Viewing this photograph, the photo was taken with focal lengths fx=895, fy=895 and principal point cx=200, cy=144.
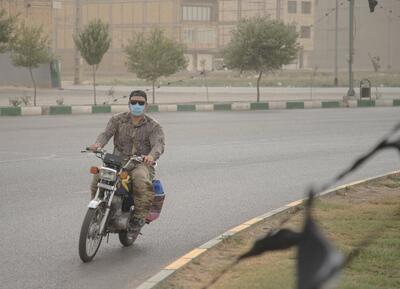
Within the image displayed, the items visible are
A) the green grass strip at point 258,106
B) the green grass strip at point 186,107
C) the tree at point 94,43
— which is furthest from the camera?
the tree at point 94,43

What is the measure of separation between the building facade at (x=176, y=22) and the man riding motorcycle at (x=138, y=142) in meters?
103

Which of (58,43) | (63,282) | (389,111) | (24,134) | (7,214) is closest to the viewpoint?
(63,282)

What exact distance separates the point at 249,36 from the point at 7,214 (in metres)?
30.2

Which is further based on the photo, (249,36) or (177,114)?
(249,36)

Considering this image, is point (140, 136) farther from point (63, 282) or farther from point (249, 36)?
point (249, 36)

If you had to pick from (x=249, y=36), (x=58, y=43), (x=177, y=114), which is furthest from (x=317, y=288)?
(x=58, y=43)

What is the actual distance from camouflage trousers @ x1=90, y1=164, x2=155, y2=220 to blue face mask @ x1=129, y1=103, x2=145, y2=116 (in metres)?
0.48

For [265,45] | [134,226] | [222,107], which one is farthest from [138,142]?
[265,45]

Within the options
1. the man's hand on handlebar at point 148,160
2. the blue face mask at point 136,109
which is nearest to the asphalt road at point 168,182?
the man's hand on handlebar at point 148,160

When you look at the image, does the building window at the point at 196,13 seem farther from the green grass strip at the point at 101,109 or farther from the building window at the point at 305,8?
the green grass strip at the point at 101,109

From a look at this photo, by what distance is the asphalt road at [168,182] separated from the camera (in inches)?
293

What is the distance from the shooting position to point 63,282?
6719 mm

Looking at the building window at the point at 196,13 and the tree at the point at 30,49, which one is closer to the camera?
the tree at the point at 30,49

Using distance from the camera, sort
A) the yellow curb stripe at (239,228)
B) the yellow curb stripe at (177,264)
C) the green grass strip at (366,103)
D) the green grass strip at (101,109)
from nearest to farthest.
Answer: the yellow curb stripe at (177,264) < the yellow curb stripe at (239,228) < the green grass strip at (101,109) < the green grass strip at (366,103)
